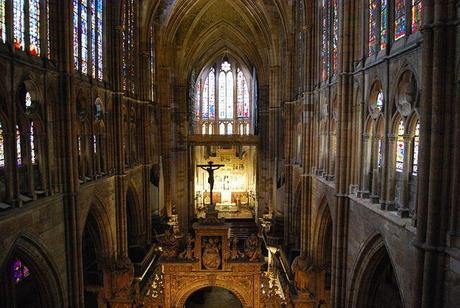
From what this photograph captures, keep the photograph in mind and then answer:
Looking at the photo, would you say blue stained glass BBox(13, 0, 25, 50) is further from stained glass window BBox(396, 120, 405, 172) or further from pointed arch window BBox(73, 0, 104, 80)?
stained glass window BBox(396, 120, 405, 172)

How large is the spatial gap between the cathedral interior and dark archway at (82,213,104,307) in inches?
3.9

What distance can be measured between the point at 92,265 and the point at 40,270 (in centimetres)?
Answer: 1010

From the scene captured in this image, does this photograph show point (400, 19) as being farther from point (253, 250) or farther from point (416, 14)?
point (253, 250)

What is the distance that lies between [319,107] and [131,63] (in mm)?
11223

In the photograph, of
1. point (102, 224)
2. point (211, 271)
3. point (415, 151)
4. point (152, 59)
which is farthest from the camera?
point (152, 59)

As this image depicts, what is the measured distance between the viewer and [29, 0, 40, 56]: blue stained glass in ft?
38.5

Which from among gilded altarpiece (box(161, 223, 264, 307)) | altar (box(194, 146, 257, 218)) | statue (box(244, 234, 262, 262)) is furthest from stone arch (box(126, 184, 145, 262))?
altar (box(194, 146, 257, 218))

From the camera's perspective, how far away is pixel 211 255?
52.2 feet

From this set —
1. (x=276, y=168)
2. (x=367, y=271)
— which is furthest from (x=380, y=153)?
(x=276, y=168)

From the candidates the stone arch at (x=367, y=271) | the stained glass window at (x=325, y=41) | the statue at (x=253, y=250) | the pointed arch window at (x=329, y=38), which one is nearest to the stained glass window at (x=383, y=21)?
the pointed arch window at (x=329, y=38)

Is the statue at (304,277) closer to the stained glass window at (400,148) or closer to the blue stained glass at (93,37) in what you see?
the stained glass window at (400,148)

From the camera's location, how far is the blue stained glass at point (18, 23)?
35.8 feet

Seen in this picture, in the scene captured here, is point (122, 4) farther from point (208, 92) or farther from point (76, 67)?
point (208, 92)

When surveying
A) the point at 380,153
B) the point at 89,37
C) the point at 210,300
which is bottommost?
the point at 210,300
